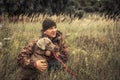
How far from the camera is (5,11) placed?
12.2 m

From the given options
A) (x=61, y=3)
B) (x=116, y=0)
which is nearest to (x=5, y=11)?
(x=61, y=3)

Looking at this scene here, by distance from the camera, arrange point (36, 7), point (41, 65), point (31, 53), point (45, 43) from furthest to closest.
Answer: point (36, 7) → point (31, 53) → point (45, 43) → point (41, 65)

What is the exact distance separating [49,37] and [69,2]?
31.9 feet

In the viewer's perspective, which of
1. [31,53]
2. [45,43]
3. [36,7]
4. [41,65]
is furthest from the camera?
[36,7]

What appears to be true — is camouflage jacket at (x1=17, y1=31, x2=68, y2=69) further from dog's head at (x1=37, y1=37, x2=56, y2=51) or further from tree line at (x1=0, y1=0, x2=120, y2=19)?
tree line at (x1=0, y1=0, x2=120, y2=19)

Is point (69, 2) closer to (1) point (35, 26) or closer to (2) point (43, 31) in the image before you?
(1) point (35, 26)

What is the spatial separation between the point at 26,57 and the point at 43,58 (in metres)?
0.24

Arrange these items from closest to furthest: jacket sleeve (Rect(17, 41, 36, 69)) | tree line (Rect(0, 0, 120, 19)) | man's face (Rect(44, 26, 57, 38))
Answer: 1. jacket sleeve (Rect(17, 41, 36, 69))
2. man's face (Rect(44, 26, 57, 38))
3. tree line (Rect(0, 0, 120, 19))

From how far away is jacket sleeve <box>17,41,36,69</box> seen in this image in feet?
15.0

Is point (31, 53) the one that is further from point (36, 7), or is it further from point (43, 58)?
point (36, 7)

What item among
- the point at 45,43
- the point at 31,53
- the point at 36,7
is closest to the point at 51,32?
the point at 45,43

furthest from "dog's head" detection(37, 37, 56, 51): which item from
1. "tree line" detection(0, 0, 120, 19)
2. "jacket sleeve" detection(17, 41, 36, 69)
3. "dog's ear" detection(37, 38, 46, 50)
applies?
"tree line" detection(0, 0, 120, 19)

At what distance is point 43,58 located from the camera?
4645 mm

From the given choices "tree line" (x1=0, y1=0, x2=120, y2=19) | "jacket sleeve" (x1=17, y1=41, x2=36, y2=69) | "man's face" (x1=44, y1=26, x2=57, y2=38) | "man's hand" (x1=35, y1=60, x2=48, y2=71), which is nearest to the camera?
"man's hand" (x1=35, y1=60, x2=48, y2=71)
